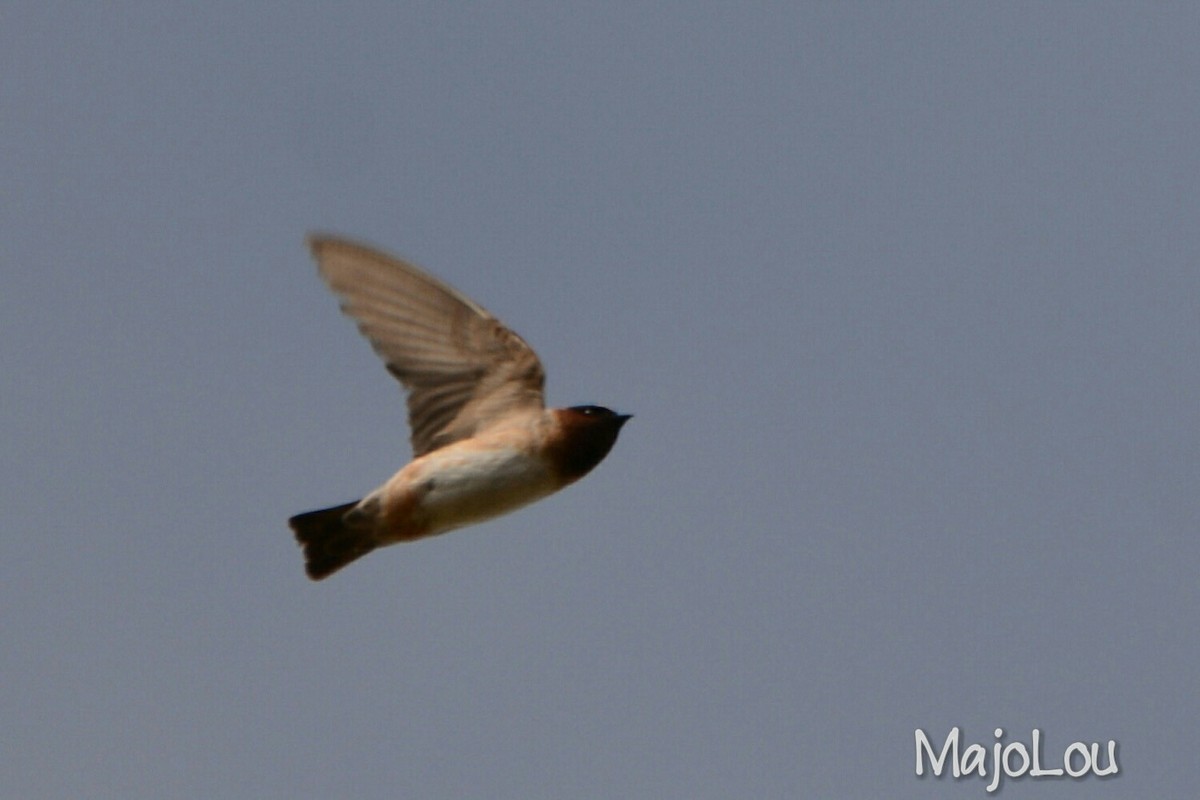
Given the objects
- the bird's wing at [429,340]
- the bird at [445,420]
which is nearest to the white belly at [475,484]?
the bird at [445,420]

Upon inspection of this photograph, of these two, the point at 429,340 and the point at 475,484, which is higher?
the point at 429,340

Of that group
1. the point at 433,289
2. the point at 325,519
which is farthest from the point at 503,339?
the point at 325,519

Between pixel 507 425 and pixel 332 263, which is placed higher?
pixel 332 263

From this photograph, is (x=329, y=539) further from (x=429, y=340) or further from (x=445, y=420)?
(x=429, y=340)

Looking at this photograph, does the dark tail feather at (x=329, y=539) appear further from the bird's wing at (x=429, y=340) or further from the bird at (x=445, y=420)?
the bird's wing at (x=429, y=340)

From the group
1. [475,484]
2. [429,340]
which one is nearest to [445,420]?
[429,340]

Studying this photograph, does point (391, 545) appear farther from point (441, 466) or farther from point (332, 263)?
point (332, 263)
